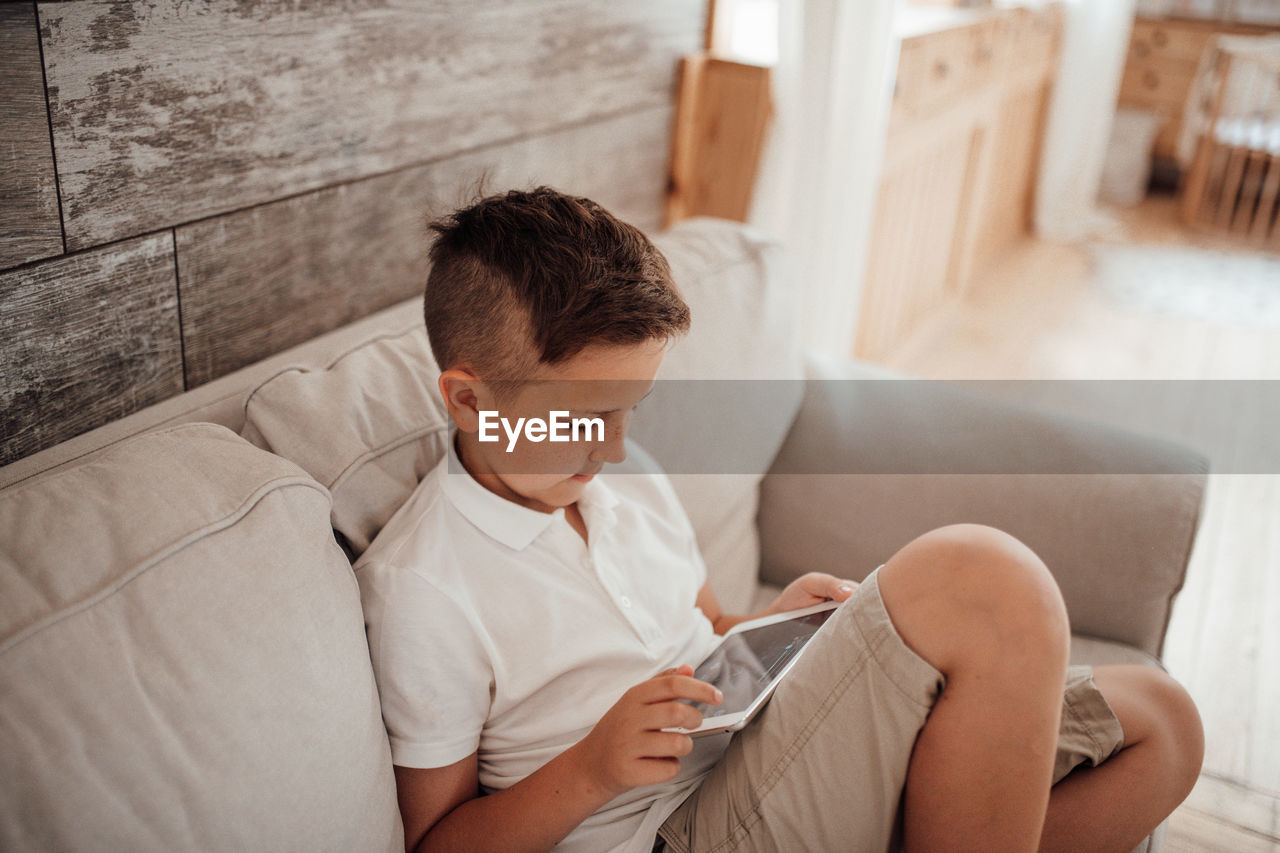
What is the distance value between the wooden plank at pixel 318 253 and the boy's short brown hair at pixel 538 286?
172 mm

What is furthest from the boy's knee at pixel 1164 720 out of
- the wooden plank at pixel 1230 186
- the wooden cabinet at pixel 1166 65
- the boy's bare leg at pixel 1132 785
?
the wooden cabinet at pixel 1166 65

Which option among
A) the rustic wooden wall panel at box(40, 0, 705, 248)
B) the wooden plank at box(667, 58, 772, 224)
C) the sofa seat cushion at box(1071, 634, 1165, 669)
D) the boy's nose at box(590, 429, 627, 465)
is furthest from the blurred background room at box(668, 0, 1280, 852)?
the boy's nose at box(590, 429, 627, 465)

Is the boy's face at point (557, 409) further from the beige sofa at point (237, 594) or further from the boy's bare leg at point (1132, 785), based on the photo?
the boy's bare leg at point (1132, 785)

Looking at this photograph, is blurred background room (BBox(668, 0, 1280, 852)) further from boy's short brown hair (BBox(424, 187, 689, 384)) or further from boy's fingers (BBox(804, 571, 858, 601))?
boy's short brown hair (BBox(424, 187, 689, 384))

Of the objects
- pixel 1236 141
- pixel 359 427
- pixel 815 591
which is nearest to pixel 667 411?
pixel 815 591

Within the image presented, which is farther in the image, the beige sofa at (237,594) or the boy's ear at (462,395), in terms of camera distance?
the boy's ear at (462,395)

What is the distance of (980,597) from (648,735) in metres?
0.32

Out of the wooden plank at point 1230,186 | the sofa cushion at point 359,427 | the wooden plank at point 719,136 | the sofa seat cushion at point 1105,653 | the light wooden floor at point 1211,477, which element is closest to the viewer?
the sofa cushion at point 359,427

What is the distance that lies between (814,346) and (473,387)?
156 cm

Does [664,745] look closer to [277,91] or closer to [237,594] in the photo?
[237,594]

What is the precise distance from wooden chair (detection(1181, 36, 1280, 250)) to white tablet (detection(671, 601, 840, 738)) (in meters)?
4.09

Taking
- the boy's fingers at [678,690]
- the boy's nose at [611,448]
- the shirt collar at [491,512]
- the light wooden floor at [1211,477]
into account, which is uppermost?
the boy's nose at [611,448]

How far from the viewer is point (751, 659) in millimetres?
974

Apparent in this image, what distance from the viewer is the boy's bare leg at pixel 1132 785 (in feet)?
3.34
